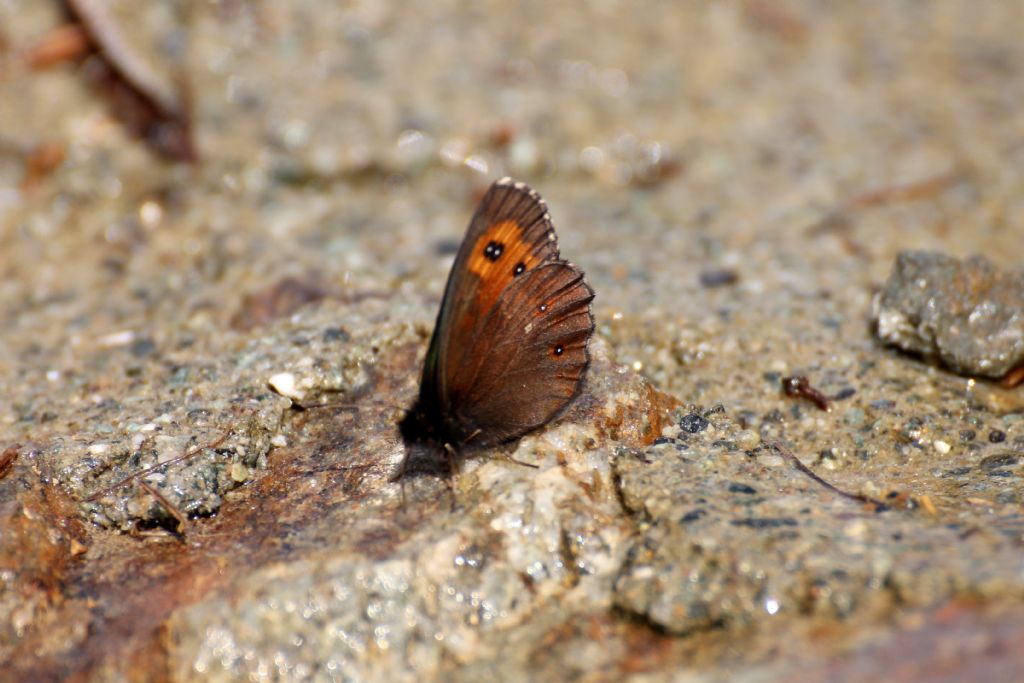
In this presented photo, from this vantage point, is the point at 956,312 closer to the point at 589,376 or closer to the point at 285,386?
the point at 589,376

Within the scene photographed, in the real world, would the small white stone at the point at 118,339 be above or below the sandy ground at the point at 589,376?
below

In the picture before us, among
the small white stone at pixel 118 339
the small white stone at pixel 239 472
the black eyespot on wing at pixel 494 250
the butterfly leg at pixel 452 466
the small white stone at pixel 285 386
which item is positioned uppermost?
the black eyespot on wing at pixel 494 250

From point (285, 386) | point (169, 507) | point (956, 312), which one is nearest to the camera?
point (169, 507)

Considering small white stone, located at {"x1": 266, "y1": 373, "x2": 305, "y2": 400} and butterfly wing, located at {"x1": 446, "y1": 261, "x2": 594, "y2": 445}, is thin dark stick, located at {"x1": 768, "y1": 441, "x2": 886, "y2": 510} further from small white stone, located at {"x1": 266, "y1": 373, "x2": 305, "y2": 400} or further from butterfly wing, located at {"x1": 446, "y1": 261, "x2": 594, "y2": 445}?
small white stone, located at {"x1": 266, "y1": 373, "x2": 305, "y2": 400}

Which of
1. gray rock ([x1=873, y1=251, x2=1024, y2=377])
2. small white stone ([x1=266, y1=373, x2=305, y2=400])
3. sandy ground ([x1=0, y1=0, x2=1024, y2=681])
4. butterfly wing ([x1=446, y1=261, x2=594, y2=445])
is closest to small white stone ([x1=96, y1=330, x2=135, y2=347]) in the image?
sandy ground ([x1=0, y1=0, x2=1024, y2=681])

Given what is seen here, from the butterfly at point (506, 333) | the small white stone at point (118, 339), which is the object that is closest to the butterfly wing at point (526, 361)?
the butterfly at point (506, 333)

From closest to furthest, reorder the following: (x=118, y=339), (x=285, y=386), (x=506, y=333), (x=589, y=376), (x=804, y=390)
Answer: (x=506, y=333) < (x=589, y=376) < (x=285, y=386) < (x=804, y=390) < (x=118, y=339)

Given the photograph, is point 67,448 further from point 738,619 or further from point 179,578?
point 738,619

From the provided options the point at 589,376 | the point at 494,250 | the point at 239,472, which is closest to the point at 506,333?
the point at 494,250

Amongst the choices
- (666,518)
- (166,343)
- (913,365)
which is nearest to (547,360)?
(666,518)

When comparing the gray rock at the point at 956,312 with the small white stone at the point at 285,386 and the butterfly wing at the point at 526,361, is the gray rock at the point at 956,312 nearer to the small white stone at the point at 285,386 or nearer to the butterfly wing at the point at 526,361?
the butterfly wing at the point at 526,361
